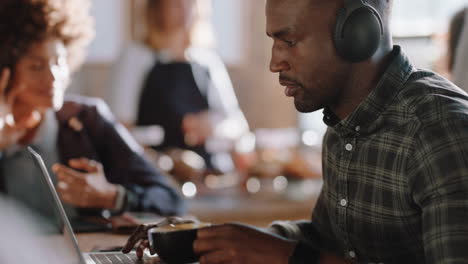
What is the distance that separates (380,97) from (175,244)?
15.8 inches

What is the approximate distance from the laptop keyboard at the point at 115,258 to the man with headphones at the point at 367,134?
154 millimetres

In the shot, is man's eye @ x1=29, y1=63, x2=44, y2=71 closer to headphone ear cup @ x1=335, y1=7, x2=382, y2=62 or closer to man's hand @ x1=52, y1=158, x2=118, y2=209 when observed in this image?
man's hand @ x1=52, y1=158, x2=118, y2=209

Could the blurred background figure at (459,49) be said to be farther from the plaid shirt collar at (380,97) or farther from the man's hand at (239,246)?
the man's hand at (239,246)


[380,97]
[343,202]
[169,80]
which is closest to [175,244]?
[343,202]

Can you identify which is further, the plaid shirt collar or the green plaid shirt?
the plaid shirt collar

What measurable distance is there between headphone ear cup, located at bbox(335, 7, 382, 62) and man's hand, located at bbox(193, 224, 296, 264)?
1.04 feet

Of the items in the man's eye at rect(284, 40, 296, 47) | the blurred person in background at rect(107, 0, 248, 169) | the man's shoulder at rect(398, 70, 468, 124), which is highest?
the man's eye at rect(284, 40, 296, 47)

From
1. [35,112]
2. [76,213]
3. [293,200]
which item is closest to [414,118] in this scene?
[76,213]

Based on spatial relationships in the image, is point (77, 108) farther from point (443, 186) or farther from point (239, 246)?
point (443, 186)

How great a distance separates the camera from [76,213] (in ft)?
5.82

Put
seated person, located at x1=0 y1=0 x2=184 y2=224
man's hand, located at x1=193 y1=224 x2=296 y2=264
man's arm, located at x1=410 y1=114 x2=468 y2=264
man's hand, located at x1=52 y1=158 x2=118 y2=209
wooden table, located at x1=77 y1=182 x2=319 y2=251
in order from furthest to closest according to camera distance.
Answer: wooden table, located at x1=77 y1=182 x2=319 y2=251 < seated person, located at x1=0 y1=0 x2=184 y2=224 < man's hand, located at x1=52 y1=158 x2=118 y2=209 < man's hand, located at x1=193 y1=224 x2=296 y2=264 < man's arm, located at x1=410 y1=114 x2=468 y2=264

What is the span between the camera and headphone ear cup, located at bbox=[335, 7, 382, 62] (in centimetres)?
112

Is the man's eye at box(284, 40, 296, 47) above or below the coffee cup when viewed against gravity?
above

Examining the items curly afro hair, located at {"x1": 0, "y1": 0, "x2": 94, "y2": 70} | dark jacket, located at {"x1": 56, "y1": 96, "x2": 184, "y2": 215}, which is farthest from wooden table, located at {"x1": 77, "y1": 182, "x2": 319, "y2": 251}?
curly afro hair, located at {"x1": 0, "y1": 0, "x2": 94, "y2": 70}
